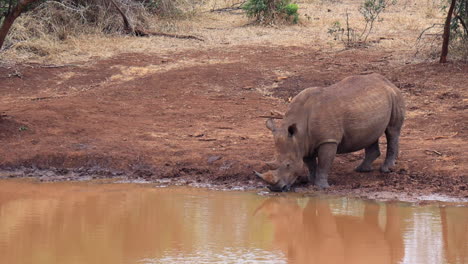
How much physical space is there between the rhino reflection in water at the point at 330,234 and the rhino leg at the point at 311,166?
0.72 m

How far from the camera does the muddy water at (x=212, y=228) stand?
7.59 meters

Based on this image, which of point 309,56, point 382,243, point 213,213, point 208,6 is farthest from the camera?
point 208,6

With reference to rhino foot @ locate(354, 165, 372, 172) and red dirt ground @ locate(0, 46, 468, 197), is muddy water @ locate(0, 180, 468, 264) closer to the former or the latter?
red dirt ground @ locate(0, 46, 468, 197)

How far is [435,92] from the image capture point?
1399 cm

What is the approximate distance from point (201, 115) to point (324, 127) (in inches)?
161

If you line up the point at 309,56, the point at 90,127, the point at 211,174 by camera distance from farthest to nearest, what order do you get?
the point at 309,56 → the point at 90,127 → the point at 211,174

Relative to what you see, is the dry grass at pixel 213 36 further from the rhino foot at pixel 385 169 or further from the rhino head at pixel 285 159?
the rhino head at pixel 285 159

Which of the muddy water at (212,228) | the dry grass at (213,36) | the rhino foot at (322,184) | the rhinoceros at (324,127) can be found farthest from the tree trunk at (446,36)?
the muddy water at (212,228)

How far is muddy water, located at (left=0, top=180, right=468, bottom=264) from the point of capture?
7.59 metres

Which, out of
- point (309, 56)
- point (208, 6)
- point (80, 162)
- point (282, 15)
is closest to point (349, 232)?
point (80, 162)

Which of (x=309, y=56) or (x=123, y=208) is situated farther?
(x=309, y=56)

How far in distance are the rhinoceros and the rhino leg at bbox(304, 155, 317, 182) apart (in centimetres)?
3

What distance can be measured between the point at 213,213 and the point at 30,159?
11.7 ft

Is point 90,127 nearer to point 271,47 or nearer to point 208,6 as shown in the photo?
point 271,47
